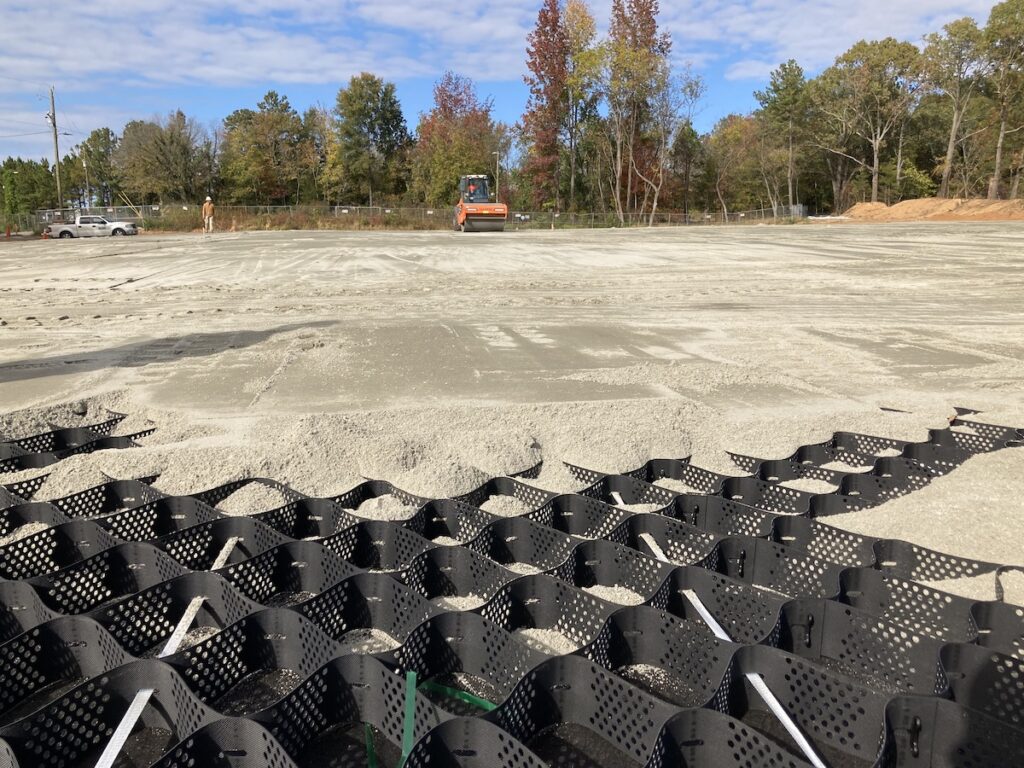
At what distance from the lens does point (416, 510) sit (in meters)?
4.00

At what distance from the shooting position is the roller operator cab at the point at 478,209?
40.4 m

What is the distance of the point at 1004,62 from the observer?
54.2 metres

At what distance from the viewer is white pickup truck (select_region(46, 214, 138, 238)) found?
140 ft

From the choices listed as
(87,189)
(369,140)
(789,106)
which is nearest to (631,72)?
(789,106)

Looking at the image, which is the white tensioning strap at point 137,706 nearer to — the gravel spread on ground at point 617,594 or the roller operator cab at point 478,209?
the gravel spread on ground at point 617,594

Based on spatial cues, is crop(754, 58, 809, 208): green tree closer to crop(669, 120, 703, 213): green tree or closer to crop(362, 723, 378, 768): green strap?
crop(669, 120, 703, 213): green tree

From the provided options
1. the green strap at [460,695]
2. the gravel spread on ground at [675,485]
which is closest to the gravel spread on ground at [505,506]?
the gravel spread on ground at [675,485]

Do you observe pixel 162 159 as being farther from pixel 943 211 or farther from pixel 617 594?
pixel 617 594

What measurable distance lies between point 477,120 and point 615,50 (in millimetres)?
14462

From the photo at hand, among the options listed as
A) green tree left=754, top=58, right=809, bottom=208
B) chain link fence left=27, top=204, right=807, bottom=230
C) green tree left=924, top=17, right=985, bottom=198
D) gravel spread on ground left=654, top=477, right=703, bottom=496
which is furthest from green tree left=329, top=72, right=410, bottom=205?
gravel spread on ground left=654, top=477, right=703, bottom=496

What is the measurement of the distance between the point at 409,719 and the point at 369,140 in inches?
2800

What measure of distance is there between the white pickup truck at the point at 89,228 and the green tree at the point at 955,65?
56965 millimetres

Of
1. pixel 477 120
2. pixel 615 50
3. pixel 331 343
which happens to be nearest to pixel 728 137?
pixel 615 50

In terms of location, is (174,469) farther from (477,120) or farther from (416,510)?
(477,120)
